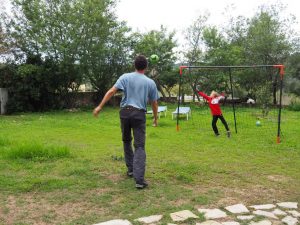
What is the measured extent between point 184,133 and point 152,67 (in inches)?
512

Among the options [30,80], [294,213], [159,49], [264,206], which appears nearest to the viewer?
[294,213]

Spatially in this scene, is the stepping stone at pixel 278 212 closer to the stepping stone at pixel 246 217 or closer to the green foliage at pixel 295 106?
the stepping stone at pixel 246 217

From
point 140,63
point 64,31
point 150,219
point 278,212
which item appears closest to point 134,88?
point 140,63

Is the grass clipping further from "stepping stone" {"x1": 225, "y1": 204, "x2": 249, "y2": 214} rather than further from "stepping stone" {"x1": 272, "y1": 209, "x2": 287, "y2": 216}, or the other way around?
"stepping stone" {"x1": 272, "y1": 209, "x2": 287, "y2": 216}

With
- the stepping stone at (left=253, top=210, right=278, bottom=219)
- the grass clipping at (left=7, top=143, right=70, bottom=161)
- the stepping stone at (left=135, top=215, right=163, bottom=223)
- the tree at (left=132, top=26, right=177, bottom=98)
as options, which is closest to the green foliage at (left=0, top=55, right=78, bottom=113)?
the tree at (left=132, top=26, right=177, bottom=98)

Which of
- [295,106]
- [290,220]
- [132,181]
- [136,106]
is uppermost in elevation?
[136,106]

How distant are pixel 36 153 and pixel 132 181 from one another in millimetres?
2222

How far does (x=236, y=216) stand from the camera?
3598mm

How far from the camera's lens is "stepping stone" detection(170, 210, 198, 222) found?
3.49 meters

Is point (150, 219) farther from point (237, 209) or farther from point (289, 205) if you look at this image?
point (289, 205)

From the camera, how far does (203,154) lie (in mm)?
6871

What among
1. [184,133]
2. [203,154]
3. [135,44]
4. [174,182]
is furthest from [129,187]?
[135,44]

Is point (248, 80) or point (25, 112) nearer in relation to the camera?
point (25, 112)

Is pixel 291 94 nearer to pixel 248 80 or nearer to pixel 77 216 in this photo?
pixel 248 80
